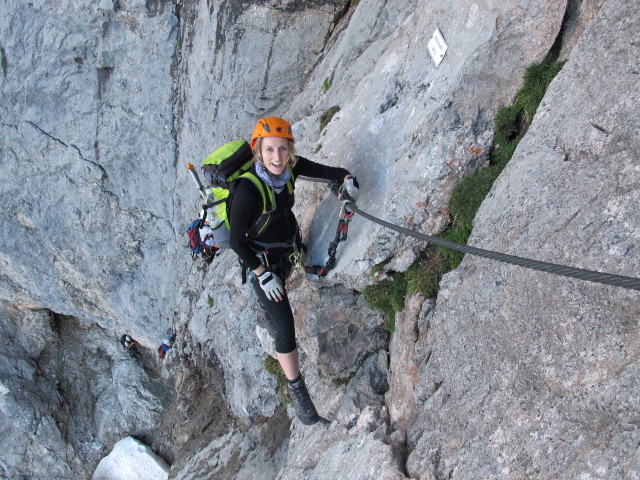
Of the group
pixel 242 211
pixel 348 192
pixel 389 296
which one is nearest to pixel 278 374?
pixel 389 296

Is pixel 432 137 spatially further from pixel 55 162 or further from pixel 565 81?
pixel 55 162

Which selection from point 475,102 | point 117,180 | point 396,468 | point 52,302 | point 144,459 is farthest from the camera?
point 52,302

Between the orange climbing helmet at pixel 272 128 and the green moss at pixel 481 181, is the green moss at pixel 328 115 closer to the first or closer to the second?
the orange climbing helmet at pixel 272 128

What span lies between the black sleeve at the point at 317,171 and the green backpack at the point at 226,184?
38cm

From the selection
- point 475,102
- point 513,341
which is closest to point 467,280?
point 513,341

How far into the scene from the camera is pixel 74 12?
17.6 meters

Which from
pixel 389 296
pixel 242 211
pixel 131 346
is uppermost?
pixel 242 211

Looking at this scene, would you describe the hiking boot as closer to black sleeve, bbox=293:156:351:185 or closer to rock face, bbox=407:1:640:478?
rock face, bbox=407:1:640:478

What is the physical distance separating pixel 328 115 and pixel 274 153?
4787mm

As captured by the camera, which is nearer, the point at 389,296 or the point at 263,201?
the point at 263,201

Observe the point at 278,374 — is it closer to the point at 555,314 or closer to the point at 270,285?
the point at 270,285

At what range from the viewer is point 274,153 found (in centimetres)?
680

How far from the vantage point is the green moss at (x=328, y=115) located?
11.1m

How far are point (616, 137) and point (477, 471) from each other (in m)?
3.77
